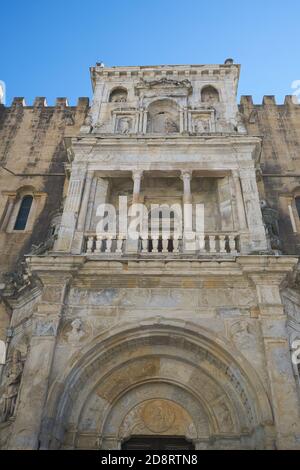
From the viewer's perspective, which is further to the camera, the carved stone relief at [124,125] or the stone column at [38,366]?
the carved stone relief at [124,125]

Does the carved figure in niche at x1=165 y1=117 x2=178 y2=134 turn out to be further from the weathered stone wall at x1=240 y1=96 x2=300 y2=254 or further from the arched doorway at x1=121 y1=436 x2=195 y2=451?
the arched doorway at x1=121 y1=436 x2=195 y2=451

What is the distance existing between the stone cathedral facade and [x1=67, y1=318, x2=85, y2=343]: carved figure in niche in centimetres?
3

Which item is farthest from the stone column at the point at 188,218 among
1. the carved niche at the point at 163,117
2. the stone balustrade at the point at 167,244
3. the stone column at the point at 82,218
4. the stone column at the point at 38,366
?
the stone column at the point at 38,366

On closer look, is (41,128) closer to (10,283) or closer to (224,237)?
(10,283)

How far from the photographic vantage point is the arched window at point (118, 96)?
16.6 m

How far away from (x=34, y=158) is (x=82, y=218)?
20.1ft

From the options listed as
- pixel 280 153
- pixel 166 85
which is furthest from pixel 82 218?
pixel 280 153

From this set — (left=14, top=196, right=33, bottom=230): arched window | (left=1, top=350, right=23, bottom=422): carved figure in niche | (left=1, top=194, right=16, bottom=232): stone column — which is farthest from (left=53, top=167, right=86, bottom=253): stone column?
(left=1, top=194, right=16, bottom=232): stone column

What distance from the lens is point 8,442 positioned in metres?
8.64

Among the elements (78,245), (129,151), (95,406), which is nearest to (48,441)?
(95,406)

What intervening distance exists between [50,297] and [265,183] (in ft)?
30.3

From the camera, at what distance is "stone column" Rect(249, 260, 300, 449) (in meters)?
8.27

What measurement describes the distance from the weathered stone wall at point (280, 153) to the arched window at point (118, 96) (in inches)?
206

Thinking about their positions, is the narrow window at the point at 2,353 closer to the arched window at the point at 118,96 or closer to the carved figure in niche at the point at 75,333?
the carved figure in niche at the point at 75,333
